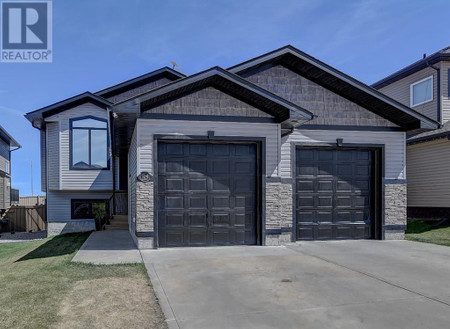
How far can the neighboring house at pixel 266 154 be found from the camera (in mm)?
10070

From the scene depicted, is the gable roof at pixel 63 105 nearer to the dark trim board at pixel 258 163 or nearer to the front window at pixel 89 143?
the front window at pixel 89 143

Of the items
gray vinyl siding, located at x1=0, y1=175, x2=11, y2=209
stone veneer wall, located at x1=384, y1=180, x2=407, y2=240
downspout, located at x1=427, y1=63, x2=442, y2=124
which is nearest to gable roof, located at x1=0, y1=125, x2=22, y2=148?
gray vinyl siding, located at x1=0, y1=175, x2=11, y2=209

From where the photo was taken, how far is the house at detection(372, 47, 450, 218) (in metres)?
16.1

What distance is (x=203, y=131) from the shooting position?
10.4 meters

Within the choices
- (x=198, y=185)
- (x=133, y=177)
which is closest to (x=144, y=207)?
(x=198, y=185)

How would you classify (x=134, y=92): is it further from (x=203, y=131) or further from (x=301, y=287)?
(x=301, y=287)

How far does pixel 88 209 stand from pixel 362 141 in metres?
13.2

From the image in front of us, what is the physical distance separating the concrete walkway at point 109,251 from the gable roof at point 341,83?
250 inches

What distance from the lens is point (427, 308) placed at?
17.4ft

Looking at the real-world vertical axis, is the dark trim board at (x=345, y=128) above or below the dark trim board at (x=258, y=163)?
above

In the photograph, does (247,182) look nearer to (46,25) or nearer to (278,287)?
(278,287)

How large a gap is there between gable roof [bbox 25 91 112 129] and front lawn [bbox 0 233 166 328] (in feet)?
33.1

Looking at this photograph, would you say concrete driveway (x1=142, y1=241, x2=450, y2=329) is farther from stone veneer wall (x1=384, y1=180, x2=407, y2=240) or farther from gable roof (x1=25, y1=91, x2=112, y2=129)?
gable roof (x1=25, y1=91, x2=112, y2=129)

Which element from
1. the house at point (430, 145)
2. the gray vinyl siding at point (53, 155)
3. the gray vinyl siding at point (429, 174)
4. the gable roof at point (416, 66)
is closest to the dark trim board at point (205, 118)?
the gray vinyl siding at point (53, 155)
